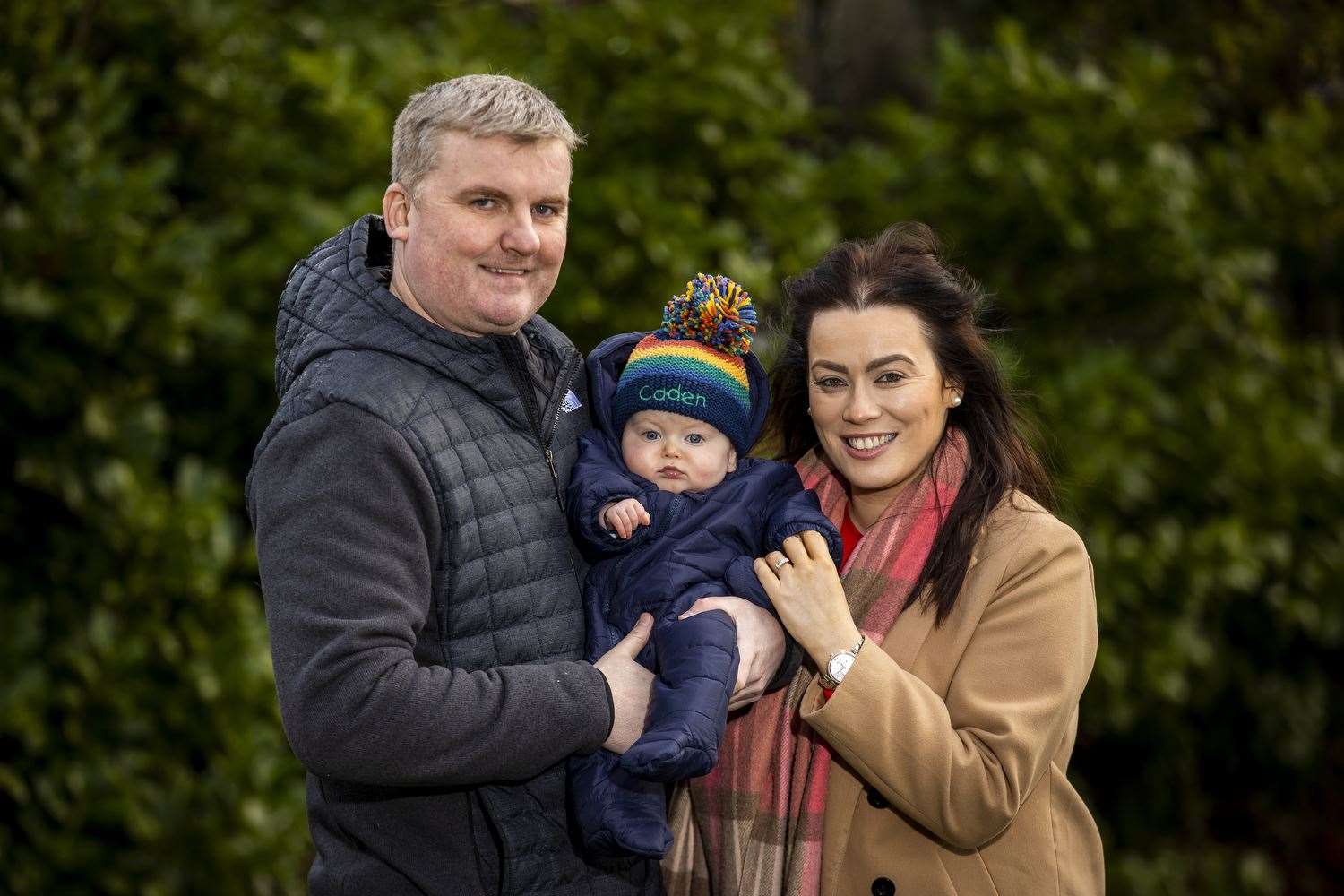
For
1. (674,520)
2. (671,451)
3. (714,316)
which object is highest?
(714,316)

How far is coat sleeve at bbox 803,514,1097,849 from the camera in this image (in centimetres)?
245

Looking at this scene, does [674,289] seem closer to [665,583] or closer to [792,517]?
[792,517]

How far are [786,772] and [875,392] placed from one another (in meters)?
0.74

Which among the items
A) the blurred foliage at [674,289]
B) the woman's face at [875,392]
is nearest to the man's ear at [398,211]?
the woman's face at [875,392]

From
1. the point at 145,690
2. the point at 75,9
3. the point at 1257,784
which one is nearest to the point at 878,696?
the point at 145,690

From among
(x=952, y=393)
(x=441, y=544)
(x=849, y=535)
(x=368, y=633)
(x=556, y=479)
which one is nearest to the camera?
(x=368, y=633)

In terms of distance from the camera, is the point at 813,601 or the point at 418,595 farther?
the point at 813,601

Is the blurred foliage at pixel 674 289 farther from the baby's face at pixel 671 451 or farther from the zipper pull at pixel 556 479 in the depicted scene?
the zipper pull at pixel 556 479

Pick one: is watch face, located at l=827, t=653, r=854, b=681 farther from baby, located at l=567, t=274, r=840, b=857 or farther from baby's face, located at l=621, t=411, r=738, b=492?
baby's face, located at l=621, t=411, r=738, b=492

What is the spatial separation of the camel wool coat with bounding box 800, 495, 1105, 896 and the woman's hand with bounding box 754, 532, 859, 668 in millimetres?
63

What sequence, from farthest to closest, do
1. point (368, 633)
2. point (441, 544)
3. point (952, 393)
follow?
point (952, 393)
point (441, 544)
point (368, 633)

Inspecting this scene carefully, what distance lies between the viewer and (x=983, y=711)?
8.16 feet

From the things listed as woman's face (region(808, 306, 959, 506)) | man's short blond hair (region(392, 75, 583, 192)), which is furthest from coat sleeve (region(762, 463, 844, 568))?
man's short blond hair (region(392, 75, 583, 192))

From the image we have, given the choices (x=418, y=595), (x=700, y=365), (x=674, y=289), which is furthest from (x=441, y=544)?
(x=674, y=289)
